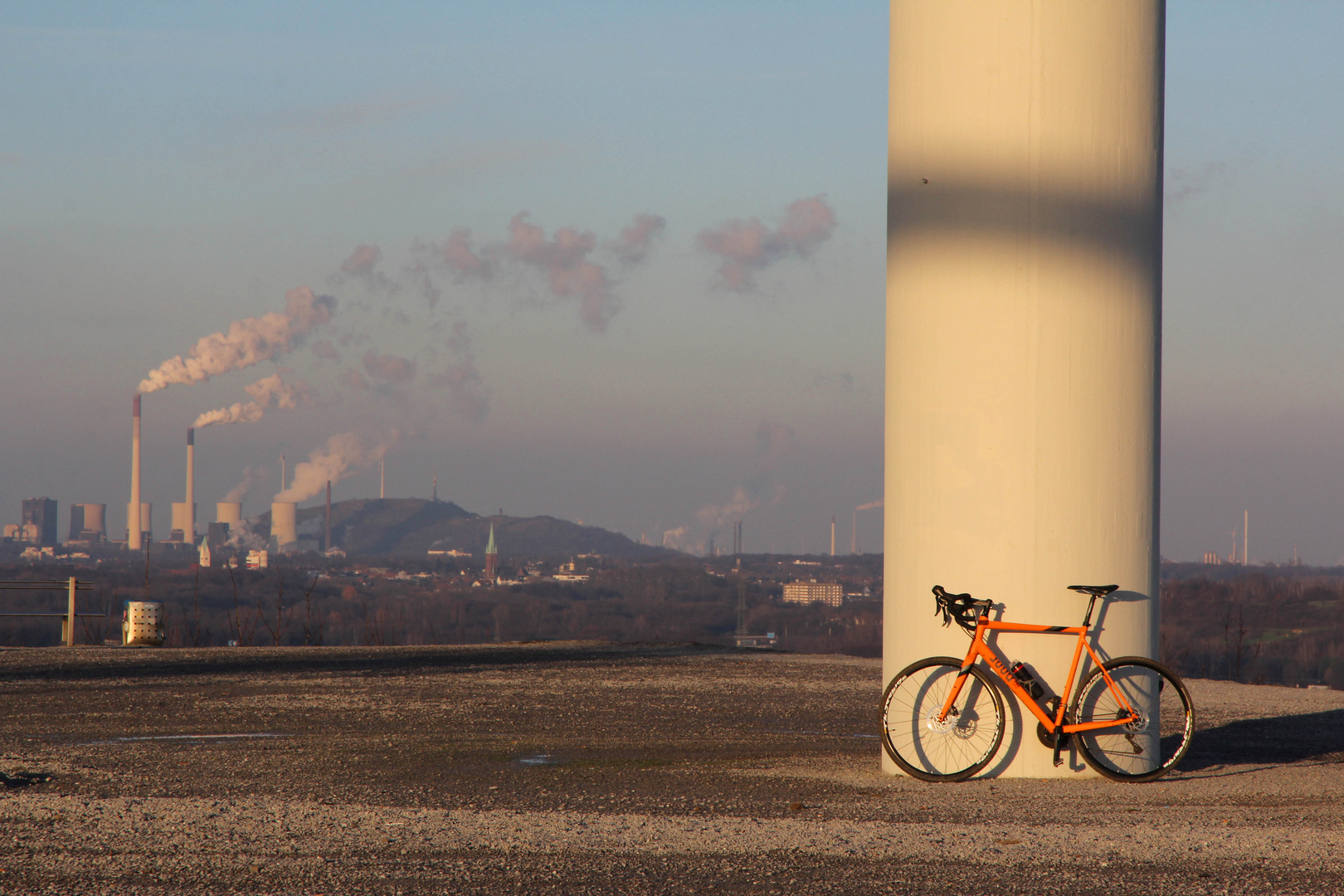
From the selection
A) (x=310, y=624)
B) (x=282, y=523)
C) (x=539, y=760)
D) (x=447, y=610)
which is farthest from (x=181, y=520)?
(x=539, y=760)

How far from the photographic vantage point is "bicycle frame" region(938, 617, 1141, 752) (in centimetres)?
823

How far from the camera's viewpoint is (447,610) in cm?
8962

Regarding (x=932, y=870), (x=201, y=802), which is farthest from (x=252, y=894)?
(x=932, y=870)

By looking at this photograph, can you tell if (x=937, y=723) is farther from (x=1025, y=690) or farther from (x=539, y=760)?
(x=539, y=760)

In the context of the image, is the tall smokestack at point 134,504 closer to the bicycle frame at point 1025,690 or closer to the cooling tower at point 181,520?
the cooling tower at point 181,520

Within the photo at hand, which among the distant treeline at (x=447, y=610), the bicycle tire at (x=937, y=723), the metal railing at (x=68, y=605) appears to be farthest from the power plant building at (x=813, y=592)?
the bicycle tire at (x=937, y=723)

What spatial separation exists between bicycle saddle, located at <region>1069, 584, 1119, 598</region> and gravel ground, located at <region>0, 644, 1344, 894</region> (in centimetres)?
118

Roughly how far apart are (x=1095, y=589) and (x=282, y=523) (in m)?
170

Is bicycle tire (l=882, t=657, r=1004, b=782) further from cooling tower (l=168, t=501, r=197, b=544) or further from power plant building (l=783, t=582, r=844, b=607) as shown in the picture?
cooling tower (l=168, t=501, r=197, b=544)

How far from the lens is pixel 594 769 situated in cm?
848

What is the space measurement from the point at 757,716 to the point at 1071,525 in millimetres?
4450

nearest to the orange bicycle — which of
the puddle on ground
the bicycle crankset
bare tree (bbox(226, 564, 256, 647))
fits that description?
the bicycle crankset

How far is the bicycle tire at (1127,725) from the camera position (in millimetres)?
8320

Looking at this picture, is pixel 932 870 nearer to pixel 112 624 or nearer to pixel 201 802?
pixel 201 802
